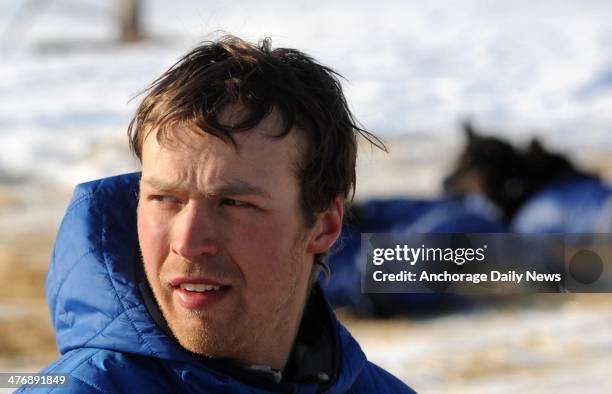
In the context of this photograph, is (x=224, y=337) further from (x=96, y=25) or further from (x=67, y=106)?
(x=96, y=25)

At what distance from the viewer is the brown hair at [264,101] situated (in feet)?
4.35

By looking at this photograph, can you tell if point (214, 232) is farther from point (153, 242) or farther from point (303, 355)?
point (303, 355)

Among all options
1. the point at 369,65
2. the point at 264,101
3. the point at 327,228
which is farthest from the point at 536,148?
the point at 264,101

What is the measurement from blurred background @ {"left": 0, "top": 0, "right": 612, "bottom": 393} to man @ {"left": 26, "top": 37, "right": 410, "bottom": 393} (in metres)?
2.00

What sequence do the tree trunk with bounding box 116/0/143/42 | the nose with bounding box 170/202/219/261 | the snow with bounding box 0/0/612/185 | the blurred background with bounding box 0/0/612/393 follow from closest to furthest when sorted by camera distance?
the nose with bounding box 170/202/219/261, the blurred background with bounding box 0/0/612/393, the snow with bounding box 0/0/612/185, the tree trunk with bounding box 116/0/143/42

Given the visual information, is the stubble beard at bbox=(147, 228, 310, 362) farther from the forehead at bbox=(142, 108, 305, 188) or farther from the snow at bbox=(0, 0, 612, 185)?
the snow at bbox=(0, 0, 612, 185)

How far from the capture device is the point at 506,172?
5.43m

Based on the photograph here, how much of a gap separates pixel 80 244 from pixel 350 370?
39 centimetres

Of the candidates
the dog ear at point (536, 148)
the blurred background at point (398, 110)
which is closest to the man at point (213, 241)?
the blurred background at point (398, 110)

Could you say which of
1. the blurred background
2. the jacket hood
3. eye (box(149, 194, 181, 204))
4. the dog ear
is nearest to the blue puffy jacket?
the jacket hood

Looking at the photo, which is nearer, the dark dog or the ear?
the ear

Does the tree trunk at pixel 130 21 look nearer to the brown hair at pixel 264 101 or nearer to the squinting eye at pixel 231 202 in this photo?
the brown hair at pixel 264 101

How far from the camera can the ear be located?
58.6 inches

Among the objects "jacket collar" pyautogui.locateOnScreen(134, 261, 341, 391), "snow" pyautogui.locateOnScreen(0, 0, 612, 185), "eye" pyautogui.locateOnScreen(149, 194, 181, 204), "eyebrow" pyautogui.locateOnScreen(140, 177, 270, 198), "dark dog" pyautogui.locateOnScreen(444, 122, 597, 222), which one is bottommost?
"jacket collar" pyautogui.locateOnScreen(134, 261, 341, 391)
